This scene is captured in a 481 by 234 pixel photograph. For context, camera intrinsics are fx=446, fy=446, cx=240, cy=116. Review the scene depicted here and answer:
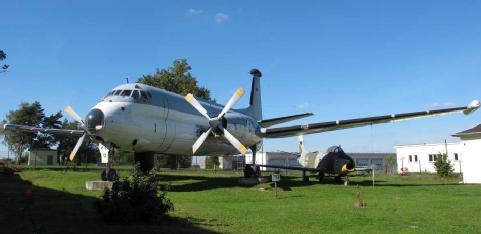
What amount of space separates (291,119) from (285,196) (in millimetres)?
14744

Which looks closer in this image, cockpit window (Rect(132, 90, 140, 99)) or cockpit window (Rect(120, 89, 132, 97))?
cockpit window (Rect(120, 89, 132, 97))

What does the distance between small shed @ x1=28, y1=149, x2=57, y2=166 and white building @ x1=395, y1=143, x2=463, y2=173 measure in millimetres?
56298

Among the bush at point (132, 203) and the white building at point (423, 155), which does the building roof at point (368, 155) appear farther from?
the bush at point (132, 203)

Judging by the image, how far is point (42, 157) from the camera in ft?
248

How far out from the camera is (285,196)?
766 inches

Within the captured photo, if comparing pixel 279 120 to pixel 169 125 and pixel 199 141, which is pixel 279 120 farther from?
pixel 169 125

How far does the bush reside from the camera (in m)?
10.6

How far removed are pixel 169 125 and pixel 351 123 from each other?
11.4 meters

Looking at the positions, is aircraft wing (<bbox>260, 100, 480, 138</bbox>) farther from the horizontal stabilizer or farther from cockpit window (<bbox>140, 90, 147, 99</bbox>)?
cockpit window (<bbox>140, 90, 147, 99</bbox>)

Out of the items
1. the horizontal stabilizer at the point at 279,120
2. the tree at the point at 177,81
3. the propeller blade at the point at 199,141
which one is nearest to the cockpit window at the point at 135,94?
the propeller blade at the point at 199,141

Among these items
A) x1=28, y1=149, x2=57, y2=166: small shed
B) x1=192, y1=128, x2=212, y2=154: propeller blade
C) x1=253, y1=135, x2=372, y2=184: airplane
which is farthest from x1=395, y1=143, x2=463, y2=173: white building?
x1=28, y1=149, x2=57, y2=166: small shed

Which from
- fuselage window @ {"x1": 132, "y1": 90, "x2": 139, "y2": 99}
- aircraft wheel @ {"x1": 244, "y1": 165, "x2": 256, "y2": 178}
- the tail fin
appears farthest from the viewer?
the tail fin

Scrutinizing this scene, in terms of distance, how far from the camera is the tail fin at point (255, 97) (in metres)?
38.5

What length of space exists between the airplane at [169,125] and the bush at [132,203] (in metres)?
6.11
